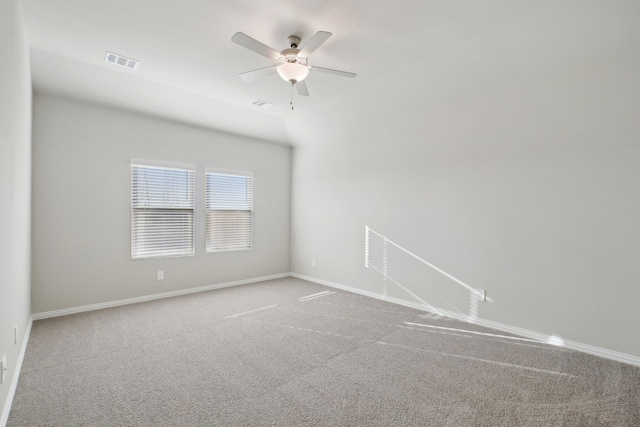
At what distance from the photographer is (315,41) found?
8.06 feet

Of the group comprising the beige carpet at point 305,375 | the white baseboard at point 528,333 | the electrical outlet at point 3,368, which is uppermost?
the electrical outlet at point 3,368

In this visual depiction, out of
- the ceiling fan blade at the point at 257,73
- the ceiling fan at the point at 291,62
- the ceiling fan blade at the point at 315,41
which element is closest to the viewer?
the ceiling fan blade at the point at 315,41

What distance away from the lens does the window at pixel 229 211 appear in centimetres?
513

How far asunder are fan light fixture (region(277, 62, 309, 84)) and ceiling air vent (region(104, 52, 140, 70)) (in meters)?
1.73

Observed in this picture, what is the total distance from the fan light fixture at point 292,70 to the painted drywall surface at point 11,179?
6.00 feet

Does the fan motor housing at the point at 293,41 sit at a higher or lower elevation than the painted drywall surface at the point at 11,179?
higher

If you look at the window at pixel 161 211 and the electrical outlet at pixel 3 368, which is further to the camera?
the window at pixel 161 211

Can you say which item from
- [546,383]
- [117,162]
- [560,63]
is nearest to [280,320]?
[546,383]

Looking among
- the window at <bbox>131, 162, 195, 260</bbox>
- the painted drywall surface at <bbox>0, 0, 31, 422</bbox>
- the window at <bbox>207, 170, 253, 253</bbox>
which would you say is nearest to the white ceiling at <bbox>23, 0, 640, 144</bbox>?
the painted drywall surface at <bbox>0, 0, 31, 422</bbox>

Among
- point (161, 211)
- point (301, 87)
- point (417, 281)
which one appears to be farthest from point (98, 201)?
point (417, 281)

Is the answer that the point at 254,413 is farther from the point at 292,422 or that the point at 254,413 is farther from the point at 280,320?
the point at 280,320

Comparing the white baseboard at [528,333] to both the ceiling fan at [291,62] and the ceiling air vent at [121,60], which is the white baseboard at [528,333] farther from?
the ceiling air vent at [121,60]

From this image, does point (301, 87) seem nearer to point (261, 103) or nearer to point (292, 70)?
point (292, 70)

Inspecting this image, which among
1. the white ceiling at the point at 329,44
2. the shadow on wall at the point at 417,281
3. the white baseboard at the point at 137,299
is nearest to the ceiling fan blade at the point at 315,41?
the white ceiling at the point at 329,44
